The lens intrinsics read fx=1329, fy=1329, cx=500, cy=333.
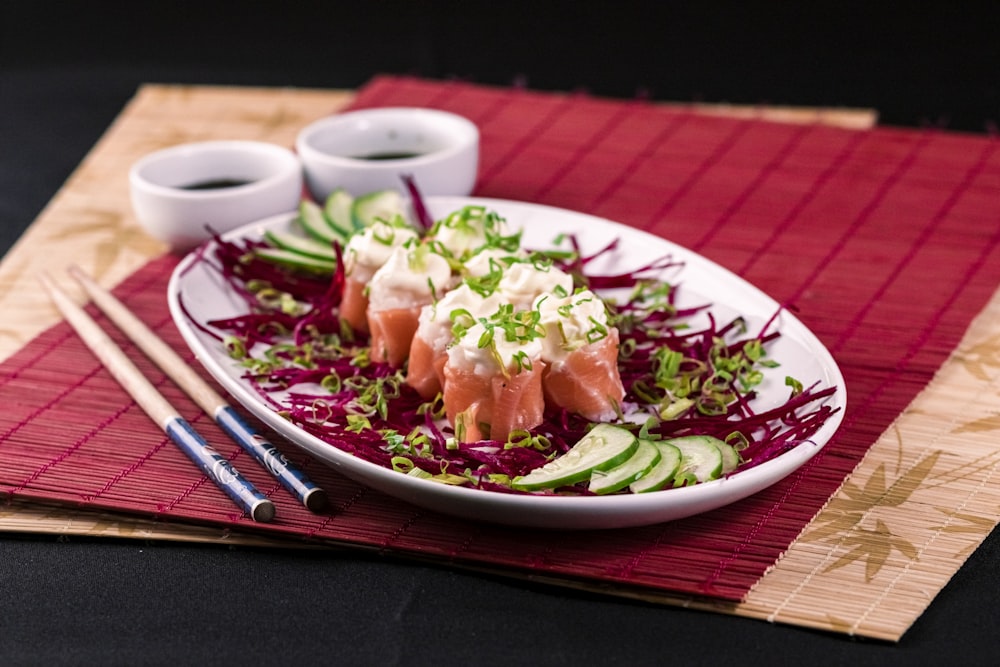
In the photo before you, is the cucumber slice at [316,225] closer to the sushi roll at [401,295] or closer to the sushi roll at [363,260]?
the sushi roll at [363,260]

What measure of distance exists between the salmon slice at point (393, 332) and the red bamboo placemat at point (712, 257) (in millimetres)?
394

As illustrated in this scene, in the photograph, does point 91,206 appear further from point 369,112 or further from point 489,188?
point 489,188

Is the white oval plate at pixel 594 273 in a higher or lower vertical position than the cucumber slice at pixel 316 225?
higher

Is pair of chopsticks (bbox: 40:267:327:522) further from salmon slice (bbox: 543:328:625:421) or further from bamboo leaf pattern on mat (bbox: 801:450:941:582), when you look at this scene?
bamboo leaf pattern on mat (bbox: 801:450:941:582)

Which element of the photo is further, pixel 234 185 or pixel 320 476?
pixel 234 185

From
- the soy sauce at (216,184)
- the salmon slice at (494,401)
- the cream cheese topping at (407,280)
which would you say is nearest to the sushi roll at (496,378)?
the salmon slice at (494,401)

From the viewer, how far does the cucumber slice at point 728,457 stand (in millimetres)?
2373

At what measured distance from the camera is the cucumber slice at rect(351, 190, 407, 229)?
3.44 metres

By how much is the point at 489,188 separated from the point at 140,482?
176 cm

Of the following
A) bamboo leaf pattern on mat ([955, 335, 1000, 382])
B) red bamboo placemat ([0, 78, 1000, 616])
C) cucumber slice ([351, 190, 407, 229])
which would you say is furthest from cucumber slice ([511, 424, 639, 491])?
cucumber slice ([351, 190, 407, 229])

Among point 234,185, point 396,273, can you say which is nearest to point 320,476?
point 396,273

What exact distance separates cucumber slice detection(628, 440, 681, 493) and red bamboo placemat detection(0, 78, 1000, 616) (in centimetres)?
11

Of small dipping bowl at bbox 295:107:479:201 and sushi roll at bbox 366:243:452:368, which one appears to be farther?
small dipping bowl at bbox 295:107:479:201

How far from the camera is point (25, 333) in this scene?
3.30m
